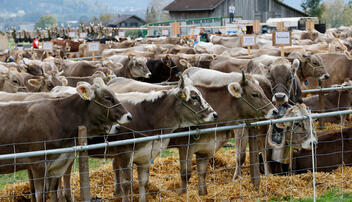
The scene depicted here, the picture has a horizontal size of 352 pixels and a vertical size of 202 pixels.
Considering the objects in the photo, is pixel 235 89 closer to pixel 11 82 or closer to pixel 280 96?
pixel 280 96

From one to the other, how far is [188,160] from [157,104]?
1.04 meters

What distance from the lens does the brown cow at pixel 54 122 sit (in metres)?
6.23

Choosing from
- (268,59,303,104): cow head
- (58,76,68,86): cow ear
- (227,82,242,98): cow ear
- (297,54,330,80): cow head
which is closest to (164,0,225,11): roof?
(297,54,330,80): cow head

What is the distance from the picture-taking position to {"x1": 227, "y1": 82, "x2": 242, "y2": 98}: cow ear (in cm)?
754

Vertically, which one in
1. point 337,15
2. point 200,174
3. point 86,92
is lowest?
point 200,174

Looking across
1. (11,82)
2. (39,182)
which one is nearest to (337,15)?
(11,82)

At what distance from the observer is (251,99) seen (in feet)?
25.2

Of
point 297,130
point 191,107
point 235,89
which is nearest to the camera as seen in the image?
point 191,107

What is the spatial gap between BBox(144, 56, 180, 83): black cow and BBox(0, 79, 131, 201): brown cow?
9.06 m

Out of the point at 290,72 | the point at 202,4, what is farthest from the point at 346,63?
the point at 202,4

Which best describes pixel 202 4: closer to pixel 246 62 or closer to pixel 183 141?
pixel 246 62

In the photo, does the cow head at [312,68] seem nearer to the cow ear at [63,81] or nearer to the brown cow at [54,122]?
the cow ear at [63,81]

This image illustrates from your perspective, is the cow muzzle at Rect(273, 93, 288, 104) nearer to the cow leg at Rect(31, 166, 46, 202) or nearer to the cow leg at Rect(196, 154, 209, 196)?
the cow leg at Rect(196, 154, 209, 196)

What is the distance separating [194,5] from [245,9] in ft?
22.5
